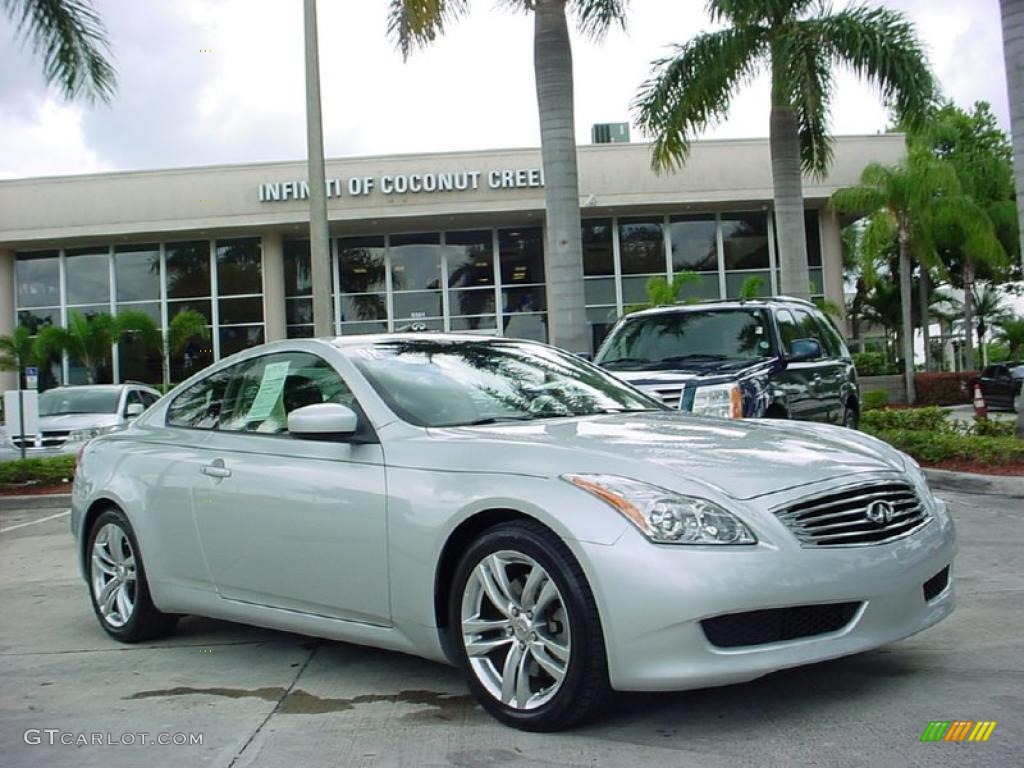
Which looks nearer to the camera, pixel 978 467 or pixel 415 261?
pixel 978 467

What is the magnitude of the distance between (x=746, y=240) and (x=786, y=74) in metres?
15.0

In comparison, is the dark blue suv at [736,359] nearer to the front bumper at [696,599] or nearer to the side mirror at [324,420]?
the side mirror at [324,420]

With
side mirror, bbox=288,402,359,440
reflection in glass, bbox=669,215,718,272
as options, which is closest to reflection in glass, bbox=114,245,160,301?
reflection in glass, bbox=669,215,718,272

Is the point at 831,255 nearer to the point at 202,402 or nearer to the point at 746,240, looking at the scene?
the point at 746,240

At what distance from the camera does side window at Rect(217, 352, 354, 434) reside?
5.00m

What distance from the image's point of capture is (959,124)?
42.0 meters

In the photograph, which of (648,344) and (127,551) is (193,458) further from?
(648,344)

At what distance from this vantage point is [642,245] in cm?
3102

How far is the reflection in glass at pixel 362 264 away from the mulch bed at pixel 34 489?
17.5 meters

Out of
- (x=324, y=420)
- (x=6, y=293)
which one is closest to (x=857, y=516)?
(x=324, y=420)

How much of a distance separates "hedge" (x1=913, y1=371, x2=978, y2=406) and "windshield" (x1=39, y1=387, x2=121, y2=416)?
→ 824 inches

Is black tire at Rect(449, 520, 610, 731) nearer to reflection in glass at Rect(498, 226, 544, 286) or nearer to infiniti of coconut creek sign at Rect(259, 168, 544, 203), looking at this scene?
infiniti of coconut creek sign at Rect(259, 168, 544, 203)

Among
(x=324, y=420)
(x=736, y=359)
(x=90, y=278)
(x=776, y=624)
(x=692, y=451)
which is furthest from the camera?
(x=90, y=278)

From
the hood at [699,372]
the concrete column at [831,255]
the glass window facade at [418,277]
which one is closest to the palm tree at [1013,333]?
the concrete column at [831,255]
